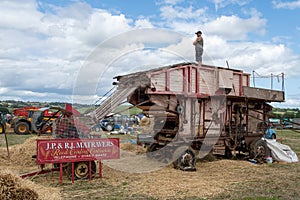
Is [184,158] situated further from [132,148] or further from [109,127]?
[109,127]

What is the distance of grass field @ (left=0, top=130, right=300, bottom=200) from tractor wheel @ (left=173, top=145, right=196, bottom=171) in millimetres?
266

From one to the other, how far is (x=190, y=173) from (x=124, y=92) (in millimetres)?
3387

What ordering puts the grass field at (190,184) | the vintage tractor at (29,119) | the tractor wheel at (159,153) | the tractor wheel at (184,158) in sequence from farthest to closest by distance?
the vintage tractor at (29,119)
the tractor wheel at (159,153)
the tractor wheel at (184,158)
the grass field at (190,184)

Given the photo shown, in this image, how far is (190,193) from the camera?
747 centimetres

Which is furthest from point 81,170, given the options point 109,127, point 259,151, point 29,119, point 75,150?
point 109,127

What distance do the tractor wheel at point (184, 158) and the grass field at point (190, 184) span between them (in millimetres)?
266

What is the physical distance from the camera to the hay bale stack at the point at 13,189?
16.7 feet

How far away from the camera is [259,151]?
12.5 meters

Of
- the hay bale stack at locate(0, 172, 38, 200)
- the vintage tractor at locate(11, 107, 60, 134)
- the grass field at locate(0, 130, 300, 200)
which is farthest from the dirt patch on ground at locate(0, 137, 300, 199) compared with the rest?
the vintage tractor at locate(11, 107, 60, 134)

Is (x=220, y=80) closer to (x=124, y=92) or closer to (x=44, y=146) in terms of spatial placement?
(x=124, y=92)

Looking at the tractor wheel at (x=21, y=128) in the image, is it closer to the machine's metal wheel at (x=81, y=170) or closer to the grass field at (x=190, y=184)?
the grass field at (x=190, y=184)

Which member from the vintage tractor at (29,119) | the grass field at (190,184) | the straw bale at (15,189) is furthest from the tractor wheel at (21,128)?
the straw bale at (15,189)

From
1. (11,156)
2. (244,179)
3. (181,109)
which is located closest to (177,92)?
(181,109)

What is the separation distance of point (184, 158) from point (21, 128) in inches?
727
